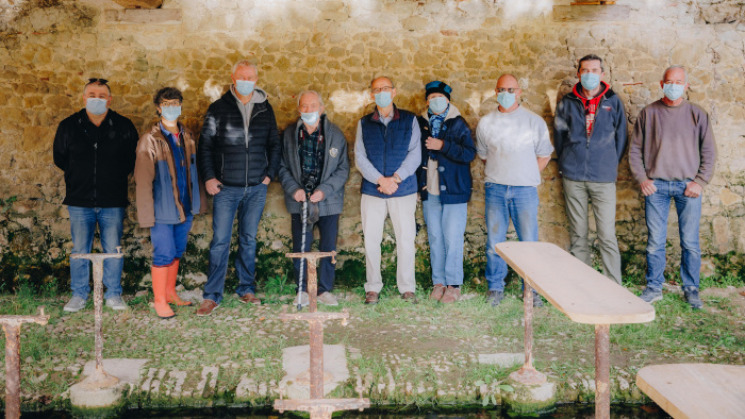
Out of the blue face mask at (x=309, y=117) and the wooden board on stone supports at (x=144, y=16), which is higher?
the wooden board on stone supports at (x=144, y=16)

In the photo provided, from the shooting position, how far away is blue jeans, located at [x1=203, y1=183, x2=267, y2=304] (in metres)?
5.30

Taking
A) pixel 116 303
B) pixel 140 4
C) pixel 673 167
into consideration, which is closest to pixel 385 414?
pixel 116 303

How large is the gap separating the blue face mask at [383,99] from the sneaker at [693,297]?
116 inches

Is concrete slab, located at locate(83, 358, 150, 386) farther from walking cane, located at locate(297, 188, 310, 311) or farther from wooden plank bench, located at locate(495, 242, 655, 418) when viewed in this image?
wooden plank bench, located at locate(495, 242, 655, 418)

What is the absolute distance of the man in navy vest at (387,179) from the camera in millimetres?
5297

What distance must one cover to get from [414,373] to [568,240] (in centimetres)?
267

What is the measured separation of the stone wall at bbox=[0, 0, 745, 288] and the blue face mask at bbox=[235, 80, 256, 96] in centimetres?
49

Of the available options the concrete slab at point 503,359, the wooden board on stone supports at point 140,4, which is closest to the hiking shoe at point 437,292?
the concrete slab at point 503,359

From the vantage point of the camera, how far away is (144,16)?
5.61 meters

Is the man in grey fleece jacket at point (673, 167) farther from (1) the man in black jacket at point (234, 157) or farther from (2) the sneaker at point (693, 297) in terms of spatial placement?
(1) the man in black jacket at point (234, 157)

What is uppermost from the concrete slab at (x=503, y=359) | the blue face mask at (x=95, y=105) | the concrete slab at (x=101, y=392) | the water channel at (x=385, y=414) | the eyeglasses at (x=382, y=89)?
the eyeglasses at (x=382, y=89)

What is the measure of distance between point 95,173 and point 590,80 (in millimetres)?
4141

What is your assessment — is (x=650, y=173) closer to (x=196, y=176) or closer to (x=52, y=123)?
(x=196, y=176)

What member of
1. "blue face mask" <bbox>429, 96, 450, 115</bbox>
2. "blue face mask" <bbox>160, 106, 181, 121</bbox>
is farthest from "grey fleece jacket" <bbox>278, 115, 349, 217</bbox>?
"blue face mask" <bbox>160, 106, 181, 121</bbox>
